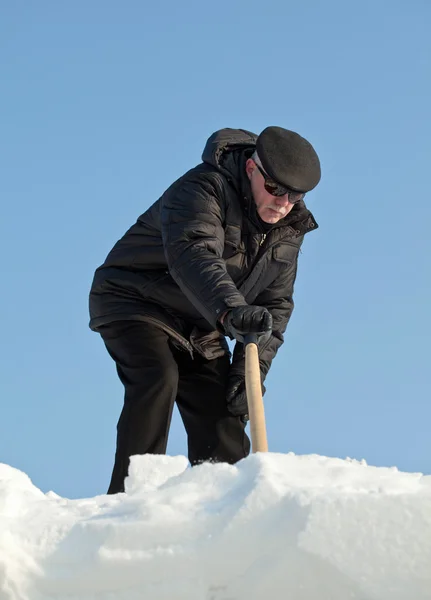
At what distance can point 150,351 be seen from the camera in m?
5.61

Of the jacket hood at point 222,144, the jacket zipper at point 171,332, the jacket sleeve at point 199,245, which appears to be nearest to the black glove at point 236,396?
the jacket zipper at point 171,332

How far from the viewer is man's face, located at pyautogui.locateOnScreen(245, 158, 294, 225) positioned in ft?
17.8

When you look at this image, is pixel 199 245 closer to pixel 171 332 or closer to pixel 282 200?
Result: pixel 282 200

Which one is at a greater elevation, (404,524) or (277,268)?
(277,268)

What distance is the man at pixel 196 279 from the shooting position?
5328 millimetres

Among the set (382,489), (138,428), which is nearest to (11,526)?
(382,489)

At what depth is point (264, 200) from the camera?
544 cm

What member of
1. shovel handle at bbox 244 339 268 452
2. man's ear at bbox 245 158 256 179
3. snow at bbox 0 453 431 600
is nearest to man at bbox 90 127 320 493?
man's ear at bbox 245 158 256 179

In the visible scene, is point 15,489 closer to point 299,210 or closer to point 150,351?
point 150,351

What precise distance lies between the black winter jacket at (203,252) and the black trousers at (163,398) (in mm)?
94

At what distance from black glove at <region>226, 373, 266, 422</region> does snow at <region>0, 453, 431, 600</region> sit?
293 cm

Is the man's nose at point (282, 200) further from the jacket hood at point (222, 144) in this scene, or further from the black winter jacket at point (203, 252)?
the jacket hood at point (222, 144)

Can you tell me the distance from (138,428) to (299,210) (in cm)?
148

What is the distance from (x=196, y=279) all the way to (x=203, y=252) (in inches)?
6.7
